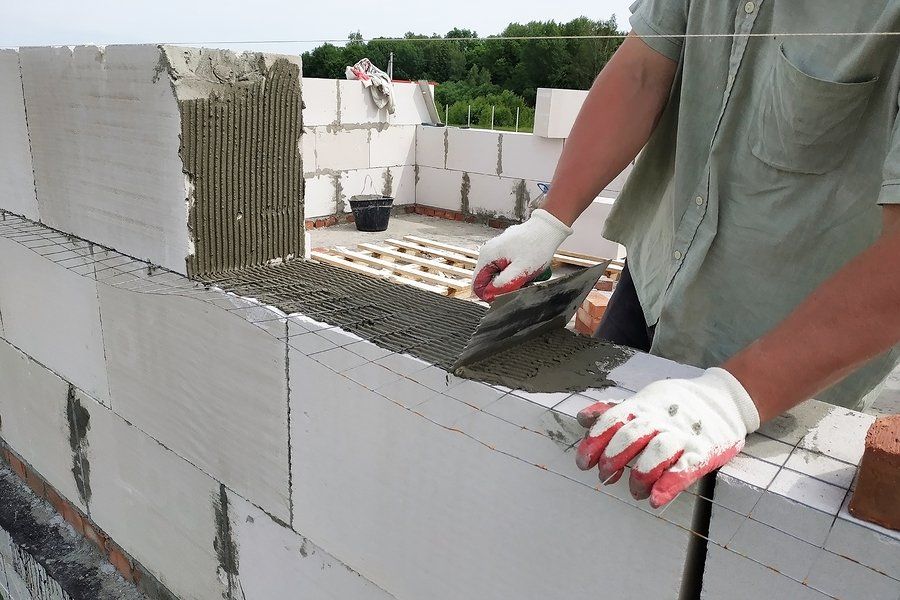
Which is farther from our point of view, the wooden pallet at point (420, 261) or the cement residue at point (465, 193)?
the cement residue at point (465, 193)

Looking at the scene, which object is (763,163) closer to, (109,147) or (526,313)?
(526,313)

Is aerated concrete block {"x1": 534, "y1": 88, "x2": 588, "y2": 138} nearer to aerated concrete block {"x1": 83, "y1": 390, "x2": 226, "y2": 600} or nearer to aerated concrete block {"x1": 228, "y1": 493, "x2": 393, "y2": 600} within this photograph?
aerated concrete block {"x1": 83, "y1": 390, "x2": 226, "y2": 600}

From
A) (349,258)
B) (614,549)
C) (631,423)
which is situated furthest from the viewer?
(349,258)

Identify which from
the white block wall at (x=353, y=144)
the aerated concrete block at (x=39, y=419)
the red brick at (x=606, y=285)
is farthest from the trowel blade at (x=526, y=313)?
the white block wall at (x=353, y=144)

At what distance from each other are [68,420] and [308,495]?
164 centimetres

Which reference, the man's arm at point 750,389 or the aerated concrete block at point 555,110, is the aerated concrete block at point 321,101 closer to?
the aerated concrete block at point 555,110

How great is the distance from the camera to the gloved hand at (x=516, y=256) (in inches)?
71.0

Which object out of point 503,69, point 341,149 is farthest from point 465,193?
point 503,69

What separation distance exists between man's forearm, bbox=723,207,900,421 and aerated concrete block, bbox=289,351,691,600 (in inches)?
12.5

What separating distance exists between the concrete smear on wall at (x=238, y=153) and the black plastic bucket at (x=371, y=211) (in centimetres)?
663

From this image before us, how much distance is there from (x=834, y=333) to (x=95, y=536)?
3202 mm

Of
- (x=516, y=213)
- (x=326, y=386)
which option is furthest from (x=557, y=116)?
(x=326, y=386)

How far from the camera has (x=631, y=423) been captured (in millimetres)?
1099

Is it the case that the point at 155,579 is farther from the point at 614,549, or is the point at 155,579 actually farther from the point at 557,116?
the point at 557,116
